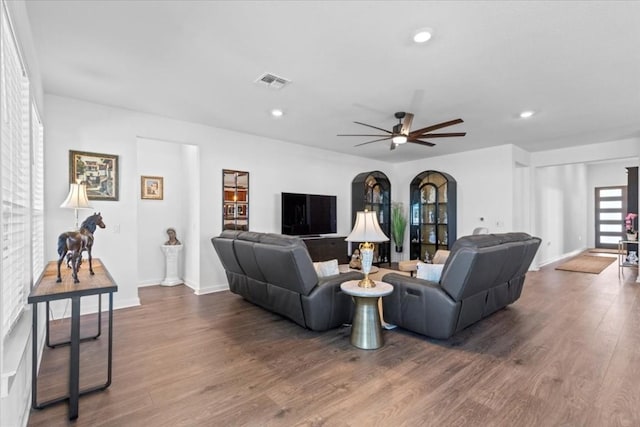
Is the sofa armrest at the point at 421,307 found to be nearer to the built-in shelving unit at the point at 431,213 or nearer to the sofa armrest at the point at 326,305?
the sofa armrest at the point at 326,305

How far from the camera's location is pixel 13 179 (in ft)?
5.69

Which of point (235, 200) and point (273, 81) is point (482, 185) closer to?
point (235, 200)

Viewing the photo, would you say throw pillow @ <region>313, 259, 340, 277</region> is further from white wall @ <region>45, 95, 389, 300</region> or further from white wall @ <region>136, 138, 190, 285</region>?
white wall @ <region>136, 138, 190, 285</region>

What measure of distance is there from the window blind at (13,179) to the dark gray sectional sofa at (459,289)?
2.83 m

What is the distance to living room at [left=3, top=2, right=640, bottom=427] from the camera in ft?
12.4

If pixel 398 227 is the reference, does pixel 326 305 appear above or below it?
below

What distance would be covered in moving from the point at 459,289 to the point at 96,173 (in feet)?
14.2

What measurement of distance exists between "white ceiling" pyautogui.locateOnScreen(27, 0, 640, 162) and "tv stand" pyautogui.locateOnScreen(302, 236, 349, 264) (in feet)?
7.13

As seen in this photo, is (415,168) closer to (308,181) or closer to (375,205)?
(375,205)

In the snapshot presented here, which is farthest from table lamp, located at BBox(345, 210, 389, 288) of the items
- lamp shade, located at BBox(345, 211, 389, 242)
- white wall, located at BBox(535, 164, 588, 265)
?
white wall, located at BBox(535, 164, 588, 265)

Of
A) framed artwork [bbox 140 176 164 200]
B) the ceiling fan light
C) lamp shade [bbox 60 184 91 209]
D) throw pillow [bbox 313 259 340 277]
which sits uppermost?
the ceiling fan light

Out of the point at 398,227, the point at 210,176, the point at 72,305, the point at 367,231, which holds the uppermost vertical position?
the point at 210,176

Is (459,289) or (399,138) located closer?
(459,289)

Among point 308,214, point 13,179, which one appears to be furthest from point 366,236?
point 308,214
